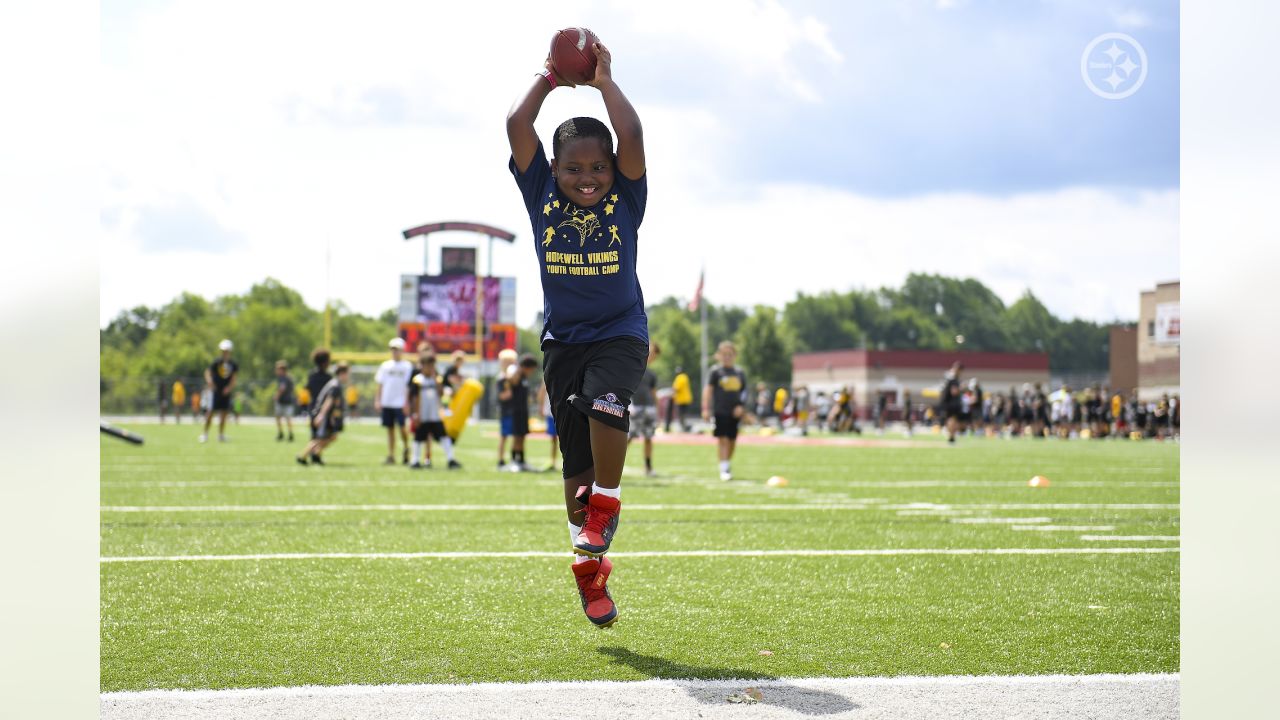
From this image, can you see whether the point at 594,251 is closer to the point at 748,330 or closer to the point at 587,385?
the point at 587,385

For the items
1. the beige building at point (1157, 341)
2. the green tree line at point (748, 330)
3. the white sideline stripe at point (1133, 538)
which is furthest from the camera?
the green tree line at point (748, 330)

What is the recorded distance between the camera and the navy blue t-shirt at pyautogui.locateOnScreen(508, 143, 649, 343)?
480 centimetres

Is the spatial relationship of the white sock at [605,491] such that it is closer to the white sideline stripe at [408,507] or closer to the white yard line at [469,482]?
the white sideline stripe at [408,507]

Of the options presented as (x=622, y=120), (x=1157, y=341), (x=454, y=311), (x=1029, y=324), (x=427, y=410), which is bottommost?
(x=427, y=410)

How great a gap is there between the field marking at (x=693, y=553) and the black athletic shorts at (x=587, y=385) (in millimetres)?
2619

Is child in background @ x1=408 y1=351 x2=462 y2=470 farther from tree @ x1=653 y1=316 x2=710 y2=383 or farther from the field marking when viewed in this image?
tree @ x1=653 y1=316 x2=710 y2=383

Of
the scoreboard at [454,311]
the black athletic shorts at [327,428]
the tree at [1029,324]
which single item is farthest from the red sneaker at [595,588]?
the tree at [1029,324]

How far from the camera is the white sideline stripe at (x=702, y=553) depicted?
24.6 ft

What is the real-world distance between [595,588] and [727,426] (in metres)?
11.5

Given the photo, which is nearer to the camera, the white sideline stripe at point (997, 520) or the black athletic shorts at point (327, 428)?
the white sideline stripe at point (997, 520)

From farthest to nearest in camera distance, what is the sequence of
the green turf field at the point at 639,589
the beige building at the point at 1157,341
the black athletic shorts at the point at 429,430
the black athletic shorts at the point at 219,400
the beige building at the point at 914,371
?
the beige building at the point at 914,371, the beige building at the point at 1157,341, the black athletic shorts at the point at 219,400, the black athletic shorts at the point at 429,430, the green turf field at the point at 639,589

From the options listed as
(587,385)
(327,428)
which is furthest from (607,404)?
(327,428)

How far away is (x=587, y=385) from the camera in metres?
4.86
